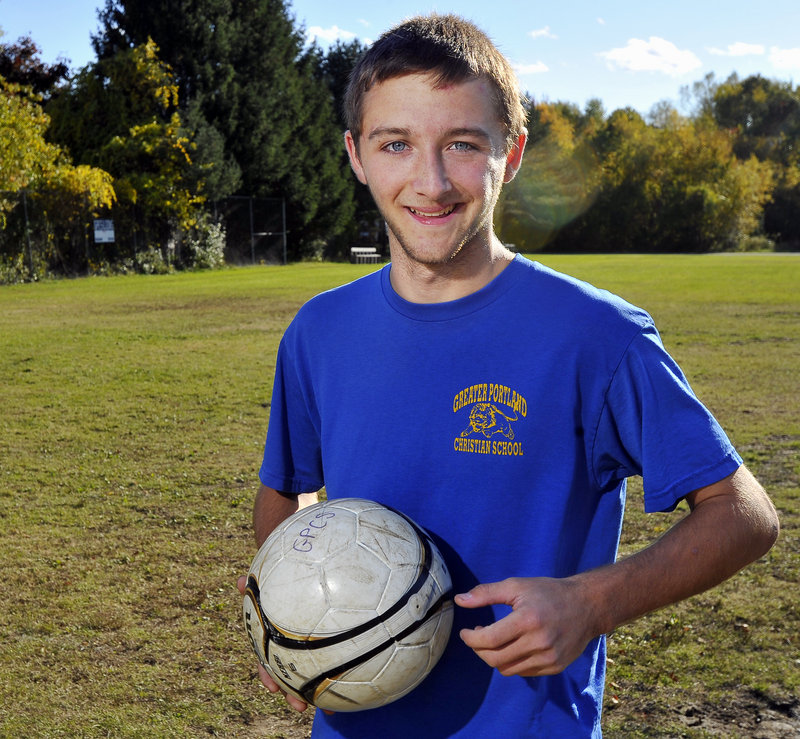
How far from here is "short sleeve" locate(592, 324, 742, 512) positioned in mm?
1762

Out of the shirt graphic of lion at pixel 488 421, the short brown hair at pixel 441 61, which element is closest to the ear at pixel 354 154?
the short brown hair at pixel 441 61

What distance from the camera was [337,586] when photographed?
6.13 feet

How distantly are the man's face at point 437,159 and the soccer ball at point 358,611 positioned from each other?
0.67m

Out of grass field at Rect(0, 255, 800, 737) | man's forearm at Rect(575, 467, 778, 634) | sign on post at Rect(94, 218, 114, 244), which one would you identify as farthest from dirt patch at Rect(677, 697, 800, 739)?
sign on post at Rect(94, 218, 114, 244)

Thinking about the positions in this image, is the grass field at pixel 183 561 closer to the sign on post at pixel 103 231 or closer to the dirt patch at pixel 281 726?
the dirt patch at pixel 281 726

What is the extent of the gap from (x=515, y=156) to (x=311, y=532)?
1.11 metres

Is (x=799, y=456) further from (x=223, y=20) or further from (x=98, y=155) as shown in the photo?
(x=223, y=20)

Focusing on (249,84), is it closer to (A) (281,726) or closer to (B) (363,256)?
(B) (363,256)

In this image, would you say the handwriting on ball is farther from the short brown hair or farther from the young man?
the short brown hair

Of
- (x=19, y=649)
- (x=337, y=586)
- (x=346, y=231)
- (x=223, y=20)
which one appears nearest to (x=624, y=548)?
(x=19, y=649)

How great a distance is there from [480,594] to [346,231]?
43095mm

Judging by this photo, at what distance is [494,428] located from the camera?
1.87 metres

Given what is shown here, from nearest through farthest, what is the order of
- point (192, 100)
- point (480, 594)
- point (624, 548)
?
point (480, 594)
point (624, 548)
point (192, 100)

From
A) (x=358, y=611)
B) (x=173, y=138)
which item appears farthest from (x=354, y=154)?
(x=173, y=138)
